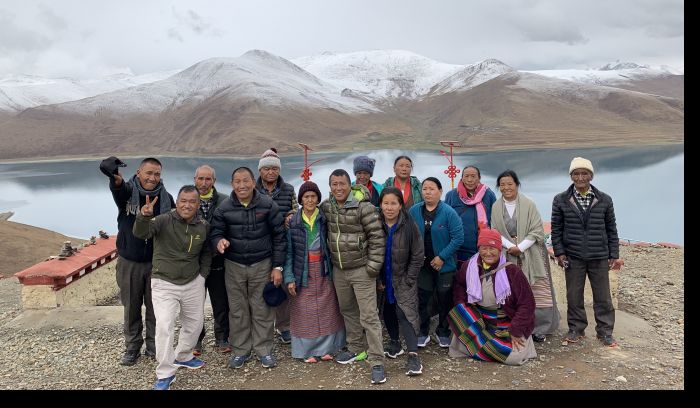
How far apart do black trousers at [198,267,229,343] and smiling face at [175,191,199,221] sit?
1.87 feet

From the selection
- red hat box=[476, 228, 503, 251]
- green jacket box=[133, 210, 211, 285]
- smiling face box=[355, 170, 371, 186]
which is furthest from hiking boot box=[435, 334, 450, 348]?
green jacket box=[133, 210, 211, 285]

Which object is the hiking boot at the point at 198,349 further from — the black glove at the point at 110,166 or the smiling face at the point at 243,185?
the black glove at the point at 110,166

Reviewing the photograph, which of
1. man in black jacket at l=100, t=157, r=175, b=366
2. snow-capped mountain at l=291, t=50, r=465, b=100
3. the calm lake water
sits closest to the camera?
man in black jacket at l=100, t=157, r=175, b=366

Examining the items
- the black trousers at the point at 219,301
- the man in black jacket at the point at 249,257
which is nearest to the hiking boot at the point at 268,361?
the man in black jacket at the point at 249,257

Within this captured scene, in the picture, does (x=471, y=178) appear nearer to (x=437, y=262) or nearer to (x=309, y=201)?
(x=437, y=262)

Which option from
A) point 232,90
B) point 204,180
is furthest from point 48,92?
point 204,180

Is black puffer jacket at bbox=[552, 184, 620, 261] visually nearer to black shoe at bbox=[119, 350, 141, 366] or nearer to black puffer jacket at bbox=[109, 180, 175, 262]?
black puffer jacket at bbox=[109, 180, 175, 262]

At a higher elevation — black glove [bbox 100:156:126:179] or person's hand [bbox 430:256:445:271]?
black glove [bbox 100:156:126:179]

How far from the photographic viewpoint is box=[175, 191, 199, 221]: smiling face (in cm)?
338

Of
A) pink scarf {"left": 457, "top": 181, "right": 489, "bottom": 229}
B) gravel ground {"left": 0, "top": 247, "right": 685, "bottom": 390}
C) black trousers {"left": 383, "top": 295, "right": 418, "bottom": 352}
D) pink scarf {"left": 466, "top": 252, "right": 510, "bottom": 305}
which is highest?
pink scarf {"left": 457, "top": 181, "right": 489, "bottom": 229}

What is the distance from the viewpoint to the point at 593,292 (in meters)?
3.98

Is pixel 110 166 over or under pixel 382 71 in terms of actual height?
under

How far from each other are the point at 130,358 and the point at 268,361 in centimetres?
107

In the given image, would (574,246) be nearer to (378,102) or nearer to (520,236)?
(520,236)
